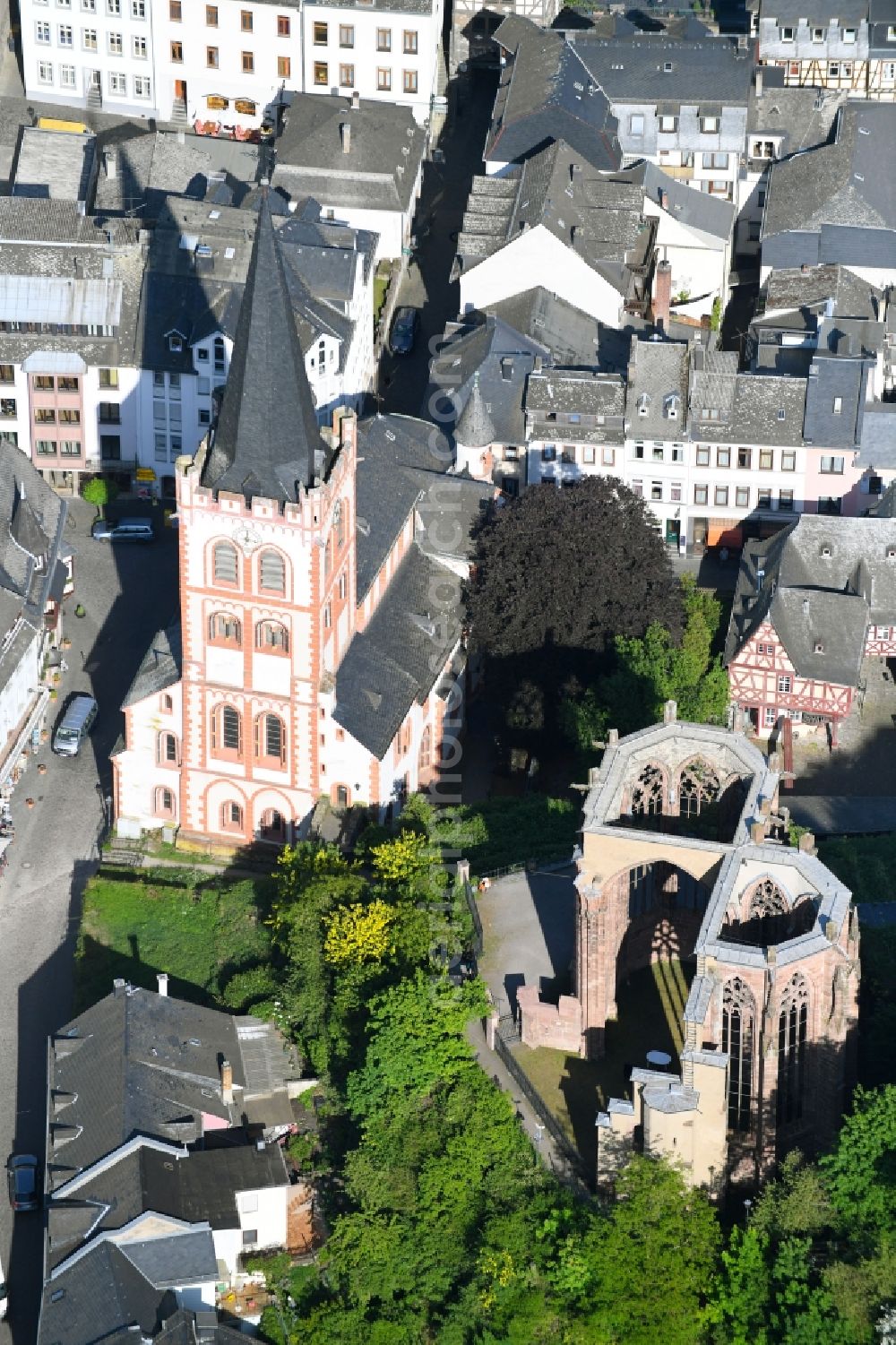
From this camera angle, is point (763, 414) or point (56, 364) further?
point (56, 364)

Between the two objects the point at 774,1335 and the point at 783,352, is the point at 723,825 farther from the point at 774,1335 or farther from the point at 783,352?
the point at 783,352

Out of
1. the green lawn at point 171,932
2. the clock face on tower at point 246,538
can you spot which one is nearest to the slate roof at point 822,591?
the clock face on tower at point 246,538

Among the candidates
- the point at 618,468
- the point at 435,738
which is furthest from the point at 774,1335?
the point at 618,468

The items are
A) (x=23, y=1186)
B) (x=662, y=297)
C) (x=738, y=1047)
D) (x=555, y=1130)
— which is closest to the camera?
(x=738, y=1047)

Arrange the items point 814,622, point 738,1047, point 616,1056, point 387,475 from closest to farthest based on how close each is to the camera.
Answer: point 738,1047 < point 616,1056 < point 814,622 < point 387,475

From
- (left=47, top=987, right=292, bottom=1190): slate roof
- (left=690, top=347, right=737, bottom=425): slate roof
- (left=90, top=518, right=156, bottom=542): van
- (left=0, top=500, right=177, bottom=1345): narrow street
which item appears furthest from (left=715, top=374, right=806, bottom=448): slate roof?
(left=47, top=987, right=292, bottom=1190): slate roof

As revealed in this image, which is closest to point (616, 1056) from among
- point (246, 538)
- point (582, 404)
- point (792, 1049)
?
point (792, 1049)

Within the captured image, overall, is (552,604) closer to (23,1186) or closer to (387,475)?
(387,475)
